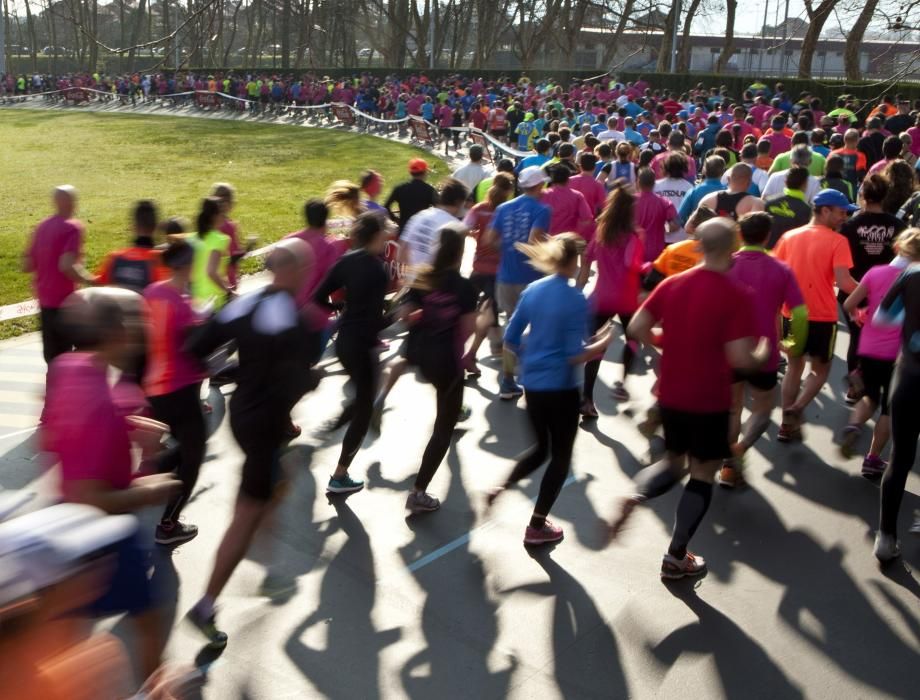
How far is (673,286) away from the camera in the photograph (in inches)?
198

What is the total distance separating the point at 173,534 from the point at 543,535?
214 cm

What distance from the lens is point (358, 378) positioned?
245 inches

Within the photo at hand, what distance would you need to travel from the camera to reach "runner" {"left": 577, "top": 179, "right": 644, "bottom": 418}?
760cm

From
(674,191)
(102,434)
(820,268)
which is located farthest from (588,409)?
(102,434)

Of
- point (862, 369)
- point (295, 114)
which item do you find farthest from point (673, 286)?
point (295, 114)

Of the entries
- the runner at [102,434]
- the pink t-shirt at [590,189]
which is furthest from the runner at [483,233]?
the runner at [102,434]

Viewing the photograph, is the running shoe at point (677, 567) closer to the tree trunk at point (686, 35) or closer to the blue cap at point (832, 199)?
the blue cap at point (832, 199)

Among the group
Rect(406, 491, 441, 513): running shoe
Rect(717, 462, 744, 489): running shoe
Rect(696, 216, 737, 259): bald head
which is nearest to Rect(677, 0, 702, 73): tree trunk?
Rect(717, 462, 744, 489): running shoe

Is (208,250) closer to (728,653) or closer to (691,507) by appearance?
(691,507)

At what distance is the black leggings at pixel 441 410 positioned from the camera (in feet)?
19.4

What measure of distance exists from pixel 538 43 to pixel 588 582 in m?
57.8

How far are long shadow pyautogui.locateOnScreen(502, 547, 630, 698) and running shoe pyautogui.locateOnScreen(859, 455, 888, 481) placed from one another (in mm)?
2508

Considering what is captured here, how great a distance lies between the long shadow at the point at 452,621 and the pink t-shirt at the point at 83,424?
1726 mm

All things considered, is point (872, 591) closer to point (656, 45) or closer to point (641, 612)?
point (641, 612)
